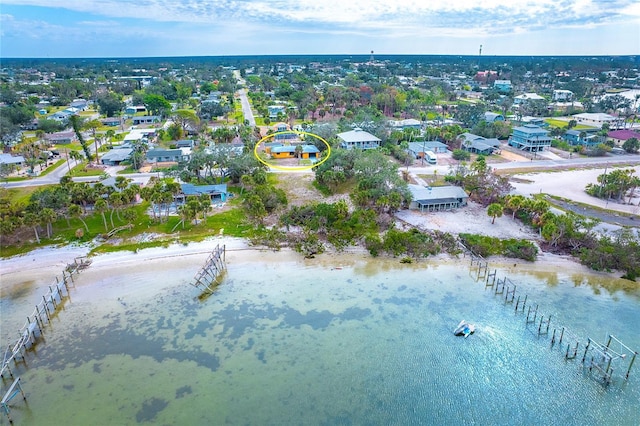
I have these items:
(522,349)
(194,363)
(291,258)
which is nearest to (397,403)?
(522,349)

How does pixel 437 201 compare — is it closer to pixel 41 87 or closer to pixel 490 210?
pixel 490 210

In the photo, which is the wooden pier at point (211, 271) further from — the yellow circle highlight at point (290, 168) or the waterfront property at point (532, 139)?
the waterfront property at point (532, 139)

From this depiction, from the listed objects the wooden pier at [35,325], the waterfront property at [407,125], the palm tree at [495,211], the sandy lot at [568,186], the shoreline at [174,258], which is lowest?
the wooden pier at [35,325]

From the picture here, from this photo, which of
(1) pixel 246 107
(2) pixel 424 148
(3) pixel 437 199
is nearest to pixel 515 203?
(3) pixel 437 199

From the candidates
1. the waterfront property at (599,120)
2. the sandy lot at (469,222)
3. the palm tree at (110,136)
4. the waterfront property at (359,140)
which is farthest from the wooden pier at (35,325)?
the waterfront property at (599,120)

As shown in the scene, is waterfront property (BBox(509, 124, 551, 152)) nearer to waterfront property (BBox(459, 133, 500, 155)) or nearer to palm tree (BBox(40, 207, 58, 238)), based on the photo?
waterfront property (BBox(459, 133, 500, 155))

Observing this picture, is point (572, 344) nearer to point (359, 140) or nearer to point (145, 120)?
point (359, 140)
